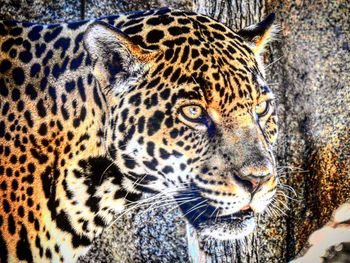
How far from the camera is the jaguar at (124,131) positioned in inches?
102

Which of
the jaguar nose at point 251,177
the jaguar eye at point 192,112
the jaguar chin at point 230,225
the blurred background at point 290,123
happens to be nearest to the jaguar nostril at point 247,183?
the jaguar nose at point 251,177

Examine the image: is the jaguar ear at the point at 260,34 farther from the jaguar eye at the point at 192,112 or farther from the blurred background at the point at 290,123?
the jaguar eye at the point at 192,112

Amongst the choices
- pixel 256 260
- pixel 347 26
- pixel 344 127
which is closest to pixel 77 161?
pixel 256 260

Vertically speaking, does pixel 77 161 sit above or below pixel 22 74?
below

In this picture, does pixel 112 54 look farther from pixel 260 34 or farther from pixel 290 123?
pixel 290 123

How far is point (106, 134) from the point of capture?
2645mm

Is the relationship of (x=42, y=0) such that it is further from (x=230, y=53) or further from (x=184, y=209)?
(x=184, y=209)

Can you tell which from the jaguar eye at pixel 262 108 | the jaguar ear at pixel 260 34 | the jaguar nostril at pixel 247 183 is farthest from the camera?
the jaguar ear at pixel 260 34

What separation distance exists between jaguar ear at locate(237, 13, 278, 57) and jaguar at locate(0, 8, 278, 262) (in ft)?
0.51

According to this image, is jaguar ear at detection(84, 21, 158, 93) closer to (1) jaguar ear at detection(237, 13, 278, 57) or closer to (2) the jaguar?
(2) the jaguar

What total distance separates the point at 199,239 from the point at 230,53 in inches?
34.9

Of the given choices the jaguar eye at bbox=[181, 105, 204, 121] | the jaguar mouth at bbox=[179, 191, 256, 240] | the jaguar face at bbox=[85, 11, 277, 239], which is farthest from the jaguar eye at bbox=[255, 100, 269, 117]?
the jaguar mouth at bbox=[179, 191, 256, 240]

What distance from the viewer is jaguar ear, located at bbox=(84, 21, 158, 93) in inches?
102

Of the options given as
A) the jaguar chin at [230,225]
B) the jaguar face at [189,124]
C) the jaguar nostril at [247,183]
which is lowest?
the jaguar chin at [230,225]
